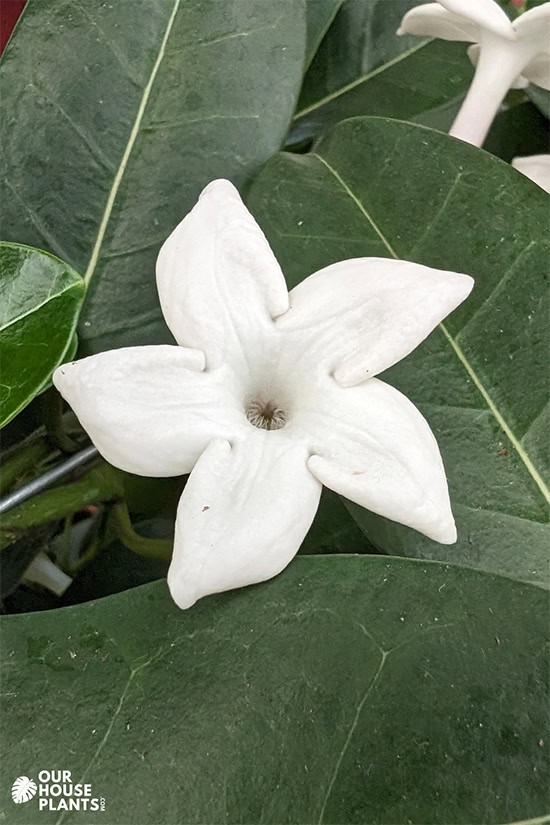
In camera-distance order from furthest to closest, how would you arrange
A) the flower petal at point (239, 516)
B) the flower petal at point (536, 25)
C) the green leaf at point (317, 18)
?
the green leaf at point (317, 18) → the flower petal at point (536, 25) → the flower petal at point (239, 516)

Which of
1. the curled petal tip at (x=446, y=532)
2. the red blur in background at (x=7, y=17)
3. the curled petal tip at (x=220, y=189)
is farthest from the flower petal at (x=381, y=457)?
the red blur in background at (x=7, y=17)

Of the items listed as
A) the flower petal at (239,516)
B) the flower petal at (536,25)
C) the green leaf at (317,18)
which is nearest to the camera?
the flower petal at (239,516)

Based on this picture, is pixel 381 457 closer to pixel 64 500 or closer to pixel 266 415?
pixel 266 415

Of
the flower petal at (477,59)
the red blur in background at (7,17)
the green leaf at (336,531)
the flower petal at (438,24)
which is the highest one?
the flower petal at (438,24)

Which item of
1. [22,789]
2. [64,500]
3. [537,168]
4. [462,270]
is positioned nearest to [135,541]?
[64,500]

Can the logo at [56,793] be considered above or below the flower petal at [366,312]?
below

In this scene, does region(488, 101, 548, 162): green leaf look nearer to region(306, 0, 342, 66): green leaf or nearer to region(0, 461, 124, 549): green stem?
region(306, 0, 342, 66): green leaf

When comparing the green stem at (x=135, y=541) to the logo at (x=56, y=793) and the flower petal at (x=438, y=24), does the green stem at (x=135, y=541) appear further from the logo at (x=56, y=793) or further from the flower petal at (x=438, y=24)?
the flower petal at (x=438, y=24)
